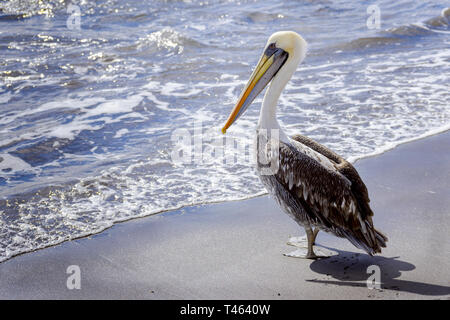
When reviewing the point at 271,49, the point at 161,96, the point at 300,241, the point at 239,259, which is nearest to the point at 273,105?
the point at 271,49

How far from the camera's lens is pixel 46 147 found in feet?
22.6

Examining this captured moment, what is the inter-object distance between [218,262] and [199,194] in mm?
1399

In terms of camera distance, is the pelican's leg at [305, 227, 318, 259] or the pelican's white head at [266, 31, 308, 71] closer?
the pelican's leg at [305, 227, 318, 259]

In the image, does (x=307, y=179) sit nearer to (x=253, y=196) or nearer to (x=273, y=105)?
(x=273, y=105)

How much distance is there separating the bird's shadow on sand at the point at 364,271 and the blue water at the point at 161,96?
1.48m

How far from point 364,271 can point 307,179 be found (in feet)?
2.58

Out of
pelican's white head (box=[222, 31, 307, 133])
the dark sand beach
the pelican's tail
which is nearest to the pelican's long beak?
pelican's white head (box=[222, 31, 307, 133])

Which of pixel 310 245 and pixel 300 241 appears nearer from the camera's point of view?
pixel 310 245

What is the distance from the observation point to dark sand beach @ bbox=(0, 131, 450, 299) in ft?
12.6

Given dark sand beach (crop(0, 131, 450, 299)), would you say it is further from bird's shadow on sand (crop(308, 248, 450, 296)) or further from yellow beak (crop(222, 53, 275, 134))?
yellow beak (crop(222, 53, 275, 134))

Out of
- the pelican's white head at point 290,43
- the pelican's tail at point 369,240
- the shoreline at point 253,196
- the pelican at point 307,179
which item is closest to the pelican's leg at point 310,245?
the pelican at point 307,179

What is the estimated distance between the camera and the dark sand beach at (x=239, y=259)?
384cm

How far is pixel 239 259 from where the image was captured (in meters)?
4.29

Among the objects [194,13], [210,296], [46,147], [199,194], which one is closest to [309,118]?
[199,194]
